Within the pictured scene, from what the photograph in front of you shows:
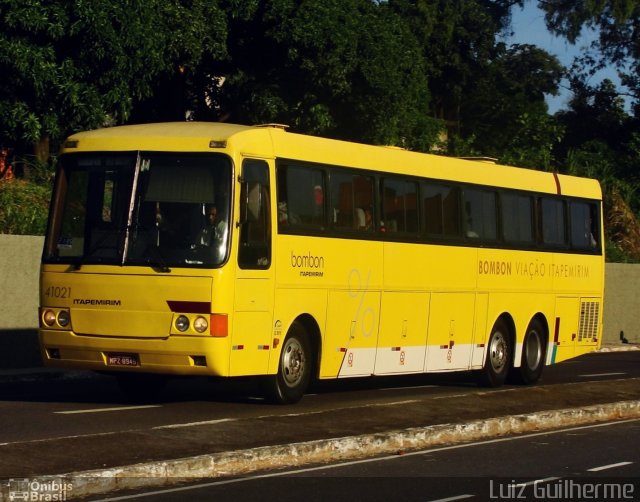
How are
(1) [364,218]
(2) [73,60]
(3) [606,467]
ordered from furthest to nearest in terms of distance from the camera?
(2) [73,60] < (1) [364,218] < (3) [606,467]

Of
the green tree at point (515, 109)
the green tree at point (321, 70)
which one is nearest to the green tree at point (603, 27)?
the green tree at point (515, 109)

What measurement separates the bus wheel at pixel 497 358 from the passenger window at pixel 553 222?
1989 mm

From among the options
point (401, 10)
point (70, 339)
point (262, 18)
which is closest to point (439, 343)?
point (70, 339)

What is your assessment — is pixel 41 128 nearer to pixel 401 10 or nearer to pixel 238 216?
pixel 238 216

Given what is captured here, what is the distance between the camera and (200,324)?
15.0 m

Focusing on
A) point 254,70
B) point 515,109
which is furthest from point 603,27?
point 254,70

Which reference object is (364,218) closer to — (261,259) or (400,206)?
(400,206)

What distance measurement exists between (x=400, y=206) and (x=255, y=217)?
3774 mm

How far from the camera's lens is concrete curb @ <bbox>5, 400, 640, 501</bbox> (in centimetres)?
1005

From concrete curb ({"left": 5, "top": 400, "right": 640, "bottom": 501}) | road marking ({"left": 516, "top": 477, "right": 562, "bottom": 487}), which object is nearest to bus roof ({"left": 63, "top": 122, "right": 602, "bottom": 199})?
concrete curb ({"left": 5, "top": 400, "right": 640, "bottom": 501})

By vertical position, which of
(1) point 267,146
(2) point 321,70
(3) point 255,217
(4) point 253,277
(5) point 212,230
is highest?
(2) point 321,70

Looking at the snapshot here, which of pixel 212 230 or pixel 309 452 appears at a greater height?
pixel 212 230

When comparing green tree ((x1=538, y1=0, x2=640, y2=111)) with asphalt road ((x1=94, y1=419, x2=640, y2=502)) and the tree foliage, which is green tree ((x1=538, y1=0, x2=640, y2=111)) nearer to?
the tree foliage

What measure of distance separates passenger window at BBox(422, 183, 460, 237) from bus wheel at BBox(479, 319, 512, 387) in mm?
1996
